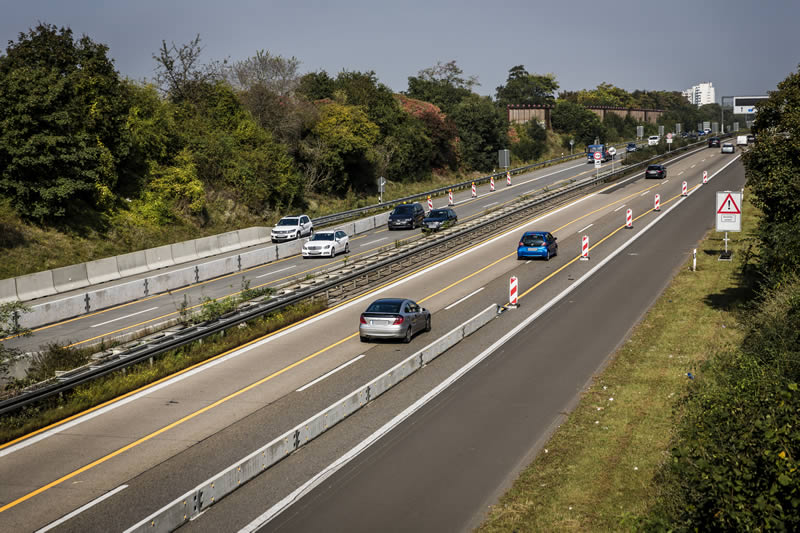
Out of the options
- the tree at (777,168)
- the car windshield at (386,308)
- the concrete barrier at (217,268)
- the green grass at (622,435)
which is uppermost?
the tree at (777,168)

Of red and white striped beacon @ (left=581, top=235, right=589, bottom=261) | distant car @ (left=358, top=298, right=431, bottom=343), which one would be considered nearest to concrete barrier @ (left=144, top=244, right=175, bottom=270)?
distant car @ (left=358, top=298, right=431, bottom=343)

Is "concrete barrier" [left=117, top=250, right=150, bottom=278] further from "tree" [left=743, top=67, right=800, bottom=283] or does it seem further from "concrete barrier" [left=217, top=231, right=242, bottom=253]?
"tree" [left=743, top=67, right=800, bottom=283]

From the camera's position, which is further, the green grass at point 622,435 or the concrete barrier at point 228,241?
the concrete barrier at point 228,241

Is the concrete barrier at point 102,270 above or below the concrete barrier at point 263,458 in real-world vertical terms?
above

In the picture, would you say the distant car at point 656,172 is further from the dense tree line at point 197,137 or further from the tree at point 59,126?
the tree at point 59,126

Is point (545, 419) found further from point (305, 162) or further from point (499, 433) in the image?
point (305, 162)

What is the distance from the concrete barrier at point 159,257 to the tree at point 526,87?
12830 centimetres

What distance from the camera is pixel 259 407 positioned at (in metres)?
18.2

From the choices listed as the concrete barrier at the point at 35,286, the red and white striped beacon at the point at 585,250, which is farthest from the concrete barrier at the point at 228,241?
the red and white striped beacon at the point at 585,250

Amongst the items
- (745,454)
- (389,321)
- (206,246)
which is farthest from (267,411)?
(206,246)

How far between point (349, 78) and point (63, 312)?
62.6m

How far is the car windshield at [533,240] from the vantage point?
127 ft

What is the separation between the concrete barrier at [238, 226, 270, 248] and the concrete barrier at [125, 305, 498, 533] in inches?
1184

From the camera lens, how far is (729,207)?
114 ft
